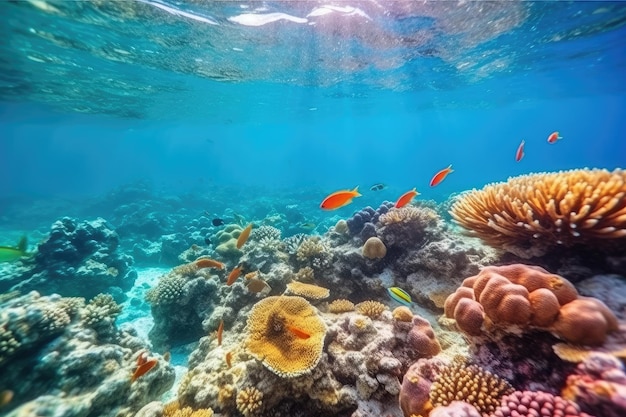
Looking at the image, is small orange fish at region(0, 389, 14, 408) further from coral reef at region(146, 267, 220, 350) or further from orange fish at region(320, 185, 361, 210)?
orange fish at region(320, 185, 361, 210)

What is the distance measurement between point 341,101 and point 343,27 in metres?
19.1

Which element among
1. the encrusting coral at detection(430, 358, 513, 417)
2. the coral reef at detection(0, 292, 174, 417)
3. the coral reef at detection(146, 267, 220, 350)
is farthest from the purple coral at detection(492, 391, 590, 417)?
the coral reef at detection(146, 267, 220, 350)

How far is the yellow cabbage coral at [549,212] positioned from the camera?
10.6ft

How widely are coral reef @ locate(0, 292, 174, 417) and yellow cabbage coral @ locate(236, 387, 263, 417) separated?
2128 mm

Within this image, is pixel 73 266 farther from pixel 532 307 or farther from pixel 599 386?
pixel 599 386

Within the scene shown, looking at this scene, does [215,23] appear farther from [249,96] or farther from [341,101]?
[341,101]

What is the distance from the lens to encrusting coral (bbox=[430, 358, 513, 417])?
2.78m

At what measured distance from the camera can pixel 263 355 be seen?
3852 mm

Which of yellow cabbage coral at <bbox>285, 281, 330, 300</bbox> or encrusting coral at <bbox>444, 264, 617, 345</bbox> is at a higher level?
encrusting coral at <bbox>444, 264, 617, 345</bbox>

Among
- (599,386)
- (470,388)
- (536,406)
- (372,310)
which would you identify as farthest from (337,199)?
(599,386)

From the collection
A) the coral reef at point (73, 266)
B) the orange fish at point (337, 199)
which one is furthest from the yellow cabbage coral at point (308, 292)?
the coral reef at point (73, 266)

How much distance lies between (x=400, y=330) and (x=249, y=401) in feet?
7.64

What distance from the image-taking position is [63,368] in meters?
4.42

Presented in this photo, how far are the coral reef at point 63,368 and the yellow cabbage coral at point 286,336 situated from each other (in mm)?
2435
